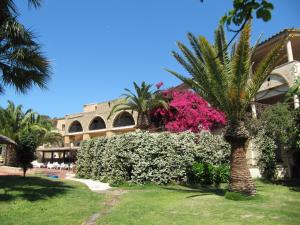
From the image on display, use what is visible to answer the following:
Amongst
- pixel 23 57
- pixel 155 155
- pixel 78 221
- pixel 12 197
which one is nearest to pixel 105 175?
pixel 155 155

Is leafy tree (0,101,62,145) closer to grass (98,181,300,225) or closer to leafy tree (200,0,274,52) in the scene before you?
grass (98,181,300,225)

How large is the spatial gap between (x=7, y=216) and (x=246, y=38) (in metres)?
9.00

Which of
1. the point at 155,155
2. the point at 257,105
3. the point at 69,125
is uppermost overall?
the point at 69,125

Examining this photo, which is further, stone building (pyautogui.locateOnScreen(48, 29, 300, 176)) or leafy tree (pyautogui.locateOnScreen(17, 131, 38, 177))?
leafy tree (pyautogui.locateOnScreen(17, 131, 38, 177))

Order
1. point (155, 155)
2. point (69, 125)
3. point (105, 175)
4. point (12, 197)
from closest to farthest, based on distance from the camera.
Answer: point (12, 197) → point (155, 155) → point (105, 175) → point (69, 125)

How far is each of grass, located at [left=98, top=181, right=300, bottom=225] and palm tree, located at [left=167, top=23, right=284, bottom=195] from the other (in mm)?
1185

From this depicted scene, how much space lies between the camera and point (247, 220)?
8203 millimetres

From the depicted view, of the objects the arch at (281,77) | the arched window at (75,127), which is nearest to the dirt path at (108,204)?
the arch at (281,77)

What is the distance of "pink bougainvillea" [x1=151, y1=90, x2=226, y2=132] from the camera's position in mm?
23844

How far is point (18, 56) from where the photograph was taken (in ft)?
40.8

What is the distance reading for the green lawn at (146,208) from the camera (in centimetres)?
862

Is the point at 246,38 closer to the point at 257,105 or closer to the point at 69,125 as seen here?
the point at 257,105

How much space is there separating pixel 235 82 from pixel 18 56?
7909 millimetres

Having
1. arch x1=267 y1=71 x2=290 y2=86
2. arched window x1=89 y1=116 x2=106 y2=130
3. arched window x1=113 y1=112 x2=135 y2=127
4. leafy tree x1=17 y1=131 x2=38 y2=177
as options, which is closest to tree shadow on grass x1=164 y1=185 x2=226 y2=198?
arch x1=267 y1=71 x2=290 y2=86
